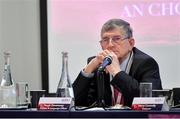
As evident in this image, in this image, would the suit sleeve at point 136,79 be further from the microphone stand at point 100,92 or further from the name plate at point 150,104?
the name plate at point 150,104

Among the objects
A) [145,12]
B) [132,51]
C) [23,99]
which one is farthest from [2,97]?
[145,12]

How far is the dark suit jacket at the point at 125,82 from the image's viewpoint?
2162 mm

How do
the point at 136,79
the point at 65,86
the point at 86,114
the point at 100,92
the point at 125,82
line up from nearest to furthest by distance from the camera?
the point at 86,114
the point at 100,92
the point at 65,86
the point at 125,82
the point at 136,79

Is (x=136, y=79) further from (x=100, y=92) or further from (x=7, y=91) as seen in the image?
(x=7, y=91)

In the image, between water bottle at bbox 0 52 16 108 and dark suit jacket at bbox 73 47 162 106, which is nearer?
water bottle at bbox 0 52 16 108

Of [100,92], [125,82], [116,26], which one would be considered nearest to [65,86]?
[100,92]

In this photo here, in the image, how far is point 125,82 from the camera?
214cm

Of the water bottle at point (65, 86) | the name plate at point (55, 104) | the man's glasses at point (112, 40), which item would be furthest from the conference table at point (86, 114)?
the man's glasses at point (112, 40)

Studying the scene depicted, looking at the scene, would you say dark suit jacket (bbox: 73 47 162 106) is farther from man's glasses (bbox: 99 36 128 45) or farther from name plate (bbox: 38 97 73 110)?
name plate (bbox: 38 97 73 110)

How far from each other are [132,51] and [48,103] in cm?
113

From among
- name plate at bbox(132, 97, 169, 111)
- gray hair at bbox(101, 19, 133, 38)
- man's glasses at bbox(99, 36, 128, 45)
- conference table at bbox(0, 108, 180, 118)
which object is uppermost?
gray hair at bbox(101, 19, 133, 38)

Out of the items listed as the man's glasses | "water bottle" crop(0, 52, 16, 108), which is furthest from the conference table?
the man's glasses

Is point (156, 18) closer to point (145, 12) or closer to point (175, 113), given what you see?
point (145, 12)

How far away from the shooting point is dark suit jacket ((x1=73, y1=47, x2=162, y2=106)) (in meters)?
2.16
